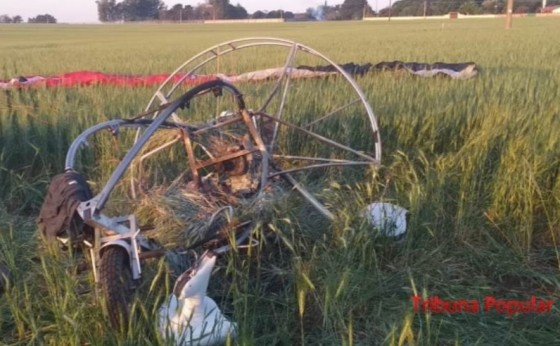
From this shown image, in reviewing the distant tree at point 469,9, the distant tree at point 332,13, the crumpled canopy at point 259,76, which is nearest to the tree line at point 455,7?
the distant tree at point 469,9

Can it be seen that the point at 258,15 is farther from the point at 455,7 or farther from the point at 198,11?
the point at 455,7

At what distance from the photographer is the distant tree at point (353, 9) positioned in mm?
79312

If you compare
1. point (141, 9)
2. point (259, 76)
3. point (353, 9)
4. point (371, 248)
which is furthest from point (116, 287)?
point (141, 9)

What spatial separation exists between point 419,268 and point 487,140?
119 cm

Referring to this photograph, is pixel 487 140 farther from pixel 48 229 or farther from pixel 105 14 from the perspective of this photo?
pixel 105 14

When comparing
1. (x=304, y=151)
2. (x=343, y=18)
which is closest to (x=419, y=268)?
(x=304, y=151)

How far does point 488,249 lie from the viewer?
2455 mm

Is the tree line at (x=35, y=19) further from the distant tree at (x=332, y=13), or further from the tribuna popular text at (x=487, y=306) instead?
the tribuna popular text at (x=487, y=306)

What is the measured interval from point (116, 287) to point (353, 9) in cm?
8389

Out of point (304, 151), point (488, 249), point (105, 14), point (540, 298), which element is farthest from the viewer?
point (105, 14)

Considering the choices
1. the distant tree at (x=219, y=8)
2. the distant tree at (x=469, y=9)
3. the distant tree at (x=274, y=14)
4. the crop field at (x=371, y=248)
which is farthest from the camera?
the distant tree at (x=274, y=14)

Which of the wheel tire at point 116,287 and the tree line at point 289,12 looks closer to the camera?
the wheel tire at point 116,287

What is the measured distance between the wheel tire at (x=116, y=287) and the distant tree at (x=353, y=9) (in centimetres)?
8000

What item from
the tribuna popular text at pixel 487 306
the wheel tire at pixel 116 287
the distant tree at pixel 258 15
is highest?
the distant tree at pixel 258 15
